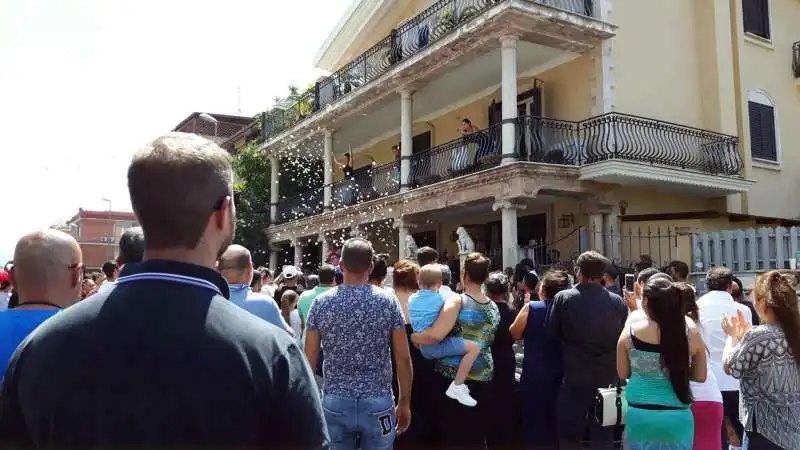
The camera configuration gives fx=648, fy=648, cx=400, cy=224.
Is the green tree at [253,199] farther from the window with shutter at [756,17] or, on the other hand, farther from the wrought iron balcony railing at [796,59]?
the wrought iron balcony railing at [796,59]

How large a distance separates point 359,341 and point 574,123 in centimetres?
1060

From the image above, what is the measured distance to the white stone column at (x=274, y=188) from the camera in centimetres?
2259

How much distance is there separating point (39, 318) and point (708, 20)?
55.7ft

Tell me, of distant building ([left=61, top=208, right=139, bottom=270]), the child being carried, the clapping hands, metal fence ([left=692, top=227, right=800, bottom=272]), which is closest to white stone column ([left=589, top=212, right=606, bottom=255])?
metal fence ([left=692, top=227, right=800, bottom=272])

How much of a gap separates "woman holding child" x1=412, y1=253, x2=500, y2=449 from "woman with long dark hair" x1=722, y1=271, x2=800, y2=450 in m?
1.73

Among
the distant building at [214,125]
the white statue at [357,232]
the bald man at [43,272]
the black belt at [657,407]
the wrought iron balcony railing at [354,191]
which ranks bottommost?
the black belt at [657,407]

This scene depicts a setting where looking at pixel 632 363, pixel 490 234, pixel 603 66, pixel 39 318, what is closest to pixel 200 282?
pixel 39 318

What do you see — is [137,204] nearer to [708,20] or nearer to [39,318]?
[39,318]

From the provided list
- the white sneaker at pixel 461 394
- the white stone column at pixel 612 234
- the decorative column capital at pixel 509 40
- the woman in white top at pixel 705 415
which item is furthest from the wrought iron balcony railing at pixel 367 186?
the woman in white top at pixel 705 415

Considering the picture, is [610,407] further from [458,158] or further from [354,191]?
[354,191]

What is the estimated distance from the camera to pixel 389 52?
1708cm

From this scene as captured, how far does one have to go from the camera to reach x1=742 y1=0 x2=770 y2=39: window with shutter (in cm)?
1681

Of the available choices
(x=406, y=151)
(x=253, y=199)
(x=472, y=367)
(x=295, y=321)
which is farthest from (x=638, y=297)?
(x=253, y=199)

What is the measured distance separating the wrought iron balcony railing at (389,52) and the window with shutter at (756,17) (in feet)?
18.0
